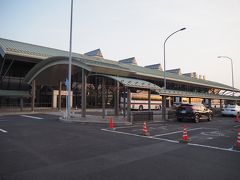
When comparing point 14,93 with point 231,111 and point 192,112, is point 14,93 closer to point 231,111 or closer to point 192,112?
point 192,112

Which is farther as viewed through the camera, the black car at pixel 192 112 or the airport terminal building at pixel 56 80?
the airport terminal building at pixel 56 80

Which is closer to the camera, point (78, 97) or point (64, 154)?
point (64, 154)

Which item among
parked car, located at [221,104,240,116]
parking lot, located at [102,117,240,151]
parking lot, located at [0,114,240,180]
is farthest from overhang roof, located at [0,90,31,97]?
parked car, located at [221,104,240,116]

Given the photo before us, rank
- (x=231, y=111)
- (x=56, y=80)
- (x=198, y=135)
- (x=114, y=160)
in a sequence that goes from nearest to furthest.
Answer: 1. (x=114, y=160)
2. (x=198, y=135)
3. (x=231, y=111)
4. (x=56, y=80)

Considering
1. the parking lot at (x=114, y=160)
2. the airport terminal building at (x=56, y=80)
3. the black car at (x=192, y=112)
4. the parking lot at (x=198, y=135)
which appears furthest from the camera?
the airport terminal building at (x=56, y=80)

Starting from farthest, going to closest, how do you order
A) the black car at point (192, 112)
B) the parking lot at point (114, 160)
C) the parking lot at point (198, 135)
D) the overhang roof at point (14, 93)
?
the overhang roof at point (14, 93) → the black car at point (192, 112) → the parking lot at point (198, 135) → the parking lot at point (114, 160)

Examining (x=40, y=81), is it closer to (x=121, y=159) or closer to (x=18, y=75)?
(x=18, y=75)

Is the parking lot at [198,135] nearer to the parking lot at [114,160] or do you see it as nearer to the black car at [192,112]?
the parking lot at [114,160]

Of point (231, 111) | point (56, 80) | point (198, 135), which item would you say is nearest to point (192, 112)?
point (198, 135)

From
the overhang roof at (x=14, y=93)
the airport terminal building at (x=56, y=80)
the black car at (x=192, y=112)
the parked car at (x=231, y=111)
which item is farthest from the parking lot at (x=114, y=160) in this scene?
the overhang roof at (x=14, y=93)

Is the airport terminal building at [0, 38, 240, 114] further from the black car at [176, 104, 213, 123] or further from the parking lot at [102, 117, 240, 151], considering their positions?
the parking lot at [102, 117, 240, 151]

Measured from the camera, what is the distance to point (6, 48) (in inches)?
1313

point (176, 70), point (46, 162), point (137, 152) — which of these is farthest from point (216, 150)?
point (176, 70)

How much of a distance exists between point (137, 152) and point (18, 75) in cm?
4091
